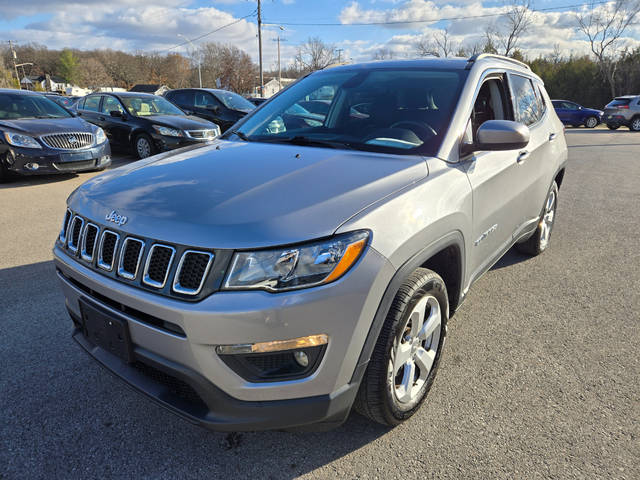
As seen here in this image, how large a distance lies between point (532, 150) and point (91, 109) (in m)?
10.7

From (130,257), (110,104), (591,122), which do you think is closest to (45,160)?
(110,104)

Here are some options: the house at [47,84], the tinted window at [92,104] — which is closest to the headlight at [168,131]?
the tinted window at [92,104]

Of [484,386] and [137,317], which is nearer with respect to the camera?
[137,317]

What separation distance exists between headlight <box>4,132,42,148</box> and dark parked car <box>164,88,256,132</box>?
221 inches

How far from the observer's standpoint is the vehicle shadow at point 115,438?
6.63ft

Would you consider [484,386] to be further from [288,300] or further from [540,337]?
[288,300]

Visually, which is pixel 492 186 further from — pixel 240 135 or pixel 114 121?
pixel 114 121

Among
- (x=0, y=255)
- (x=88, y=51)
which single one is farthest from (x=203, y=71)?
Result: (x=0, y=255)

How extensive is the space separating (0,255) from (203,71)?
275ft

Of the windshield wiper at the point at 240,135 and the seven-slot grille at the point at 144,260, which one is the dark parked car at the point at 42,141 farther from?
the seven-slot grille at the point at 144,260

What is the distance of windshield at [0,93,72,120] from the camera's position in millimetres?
8070

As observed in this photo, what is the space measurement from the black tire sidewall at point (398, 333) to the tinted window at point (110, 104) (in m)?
10.2

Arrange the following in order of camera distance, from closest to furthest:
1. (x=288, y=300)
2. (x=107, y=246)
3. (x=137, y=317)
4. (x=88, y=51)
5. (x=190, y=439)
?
(x=288, y=300) < (x=137, y=317) < (x=107, y=246) < (x=190, y=439) < (x=88, y=51)

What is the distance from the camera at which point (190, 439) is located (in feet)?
7.19
